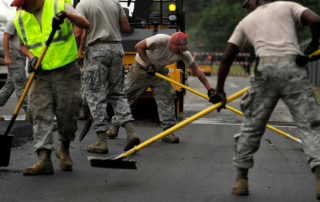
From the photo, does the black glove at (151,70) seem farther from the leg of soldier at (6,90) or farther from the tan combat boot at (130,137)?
the leg of soldier at (6,90)

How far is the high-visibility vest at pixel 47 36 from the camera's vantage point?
5.41 meters

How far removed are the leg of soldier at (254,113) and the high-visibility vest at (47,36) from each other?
5.95 feet

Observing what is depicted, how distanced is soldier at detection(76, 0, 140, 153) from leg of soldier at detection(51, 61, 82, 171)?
3.38 ft

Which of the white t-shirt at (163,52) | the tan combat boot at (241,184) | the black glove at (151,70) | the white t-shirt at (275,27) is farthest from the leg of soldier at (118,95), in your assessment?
the white t-shirt at (275,27)

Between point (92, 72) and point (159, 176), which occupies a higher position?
point (92, 72)

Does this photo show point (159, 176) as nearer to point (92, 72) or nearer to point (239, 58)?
point (92, 72)

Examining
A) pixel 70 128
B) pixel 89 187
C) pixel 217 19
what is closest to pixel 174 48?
pixel 70 128

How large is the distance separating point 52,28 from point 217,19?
181ft

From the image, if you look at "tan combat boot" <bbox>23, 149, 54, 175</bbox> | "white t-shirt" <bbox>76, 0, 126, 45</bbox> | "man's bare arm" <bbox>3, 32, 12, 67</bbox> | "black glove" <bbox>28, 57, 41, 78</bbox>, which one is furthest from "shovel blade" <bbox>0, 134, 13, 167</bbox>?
"man's bare arm" <bbox>3, 32, 12, 67</bbox>

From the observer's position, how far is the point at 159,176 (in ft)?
17.9

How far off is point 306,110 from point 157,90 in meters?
3.53

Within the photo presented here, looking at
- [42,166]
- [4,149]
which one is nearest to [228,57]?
[42,166]

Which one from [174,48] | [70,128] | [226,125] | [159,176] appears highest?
[174,48]

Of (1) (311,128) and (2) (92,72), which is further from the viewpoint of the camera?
(2) (92,72)
